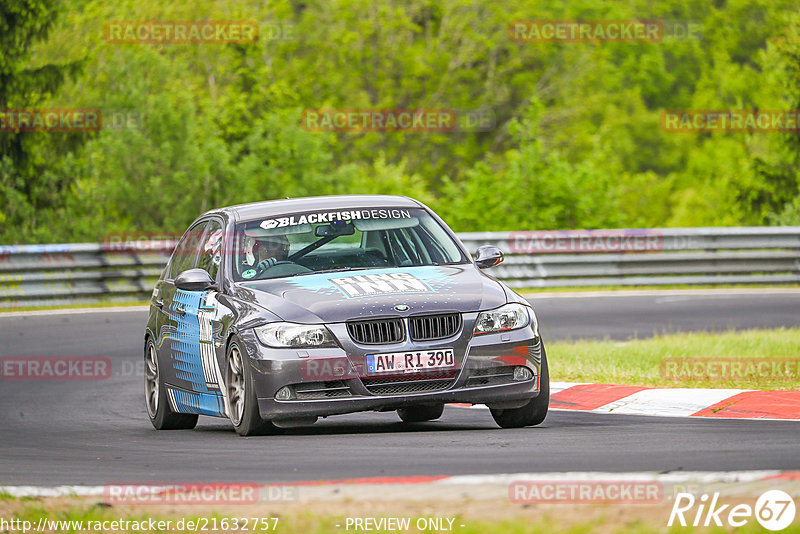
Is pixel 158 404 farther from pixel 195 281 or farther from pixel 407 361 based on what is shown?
pixel 407 361

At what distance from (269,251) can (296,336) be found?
49.7 inches

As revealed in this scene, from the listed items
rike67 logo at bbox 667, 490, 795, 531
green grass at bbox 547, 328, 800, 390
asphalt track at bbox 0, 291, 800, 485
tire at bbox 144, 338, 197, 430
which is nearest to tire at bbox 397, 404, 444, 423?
asphalt track at bbox 0, 291, 800, 485

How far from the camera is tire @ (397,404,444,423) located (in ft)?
33.2

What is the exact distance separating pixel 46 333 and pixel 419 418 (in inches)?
359

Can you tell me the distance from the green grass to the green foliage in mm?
15401

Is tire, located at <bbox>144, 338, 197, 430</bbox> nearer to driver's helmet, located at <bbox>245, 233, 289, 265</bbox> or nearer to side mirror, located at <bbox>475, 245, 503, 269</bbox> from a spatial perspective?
driver's helmet, located at <bbox>245, 233, 289, 265</bbox>

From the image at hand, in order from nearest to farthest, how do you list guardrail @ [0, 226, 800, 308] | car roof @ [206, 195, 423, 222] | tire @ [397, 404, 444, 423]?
car roof @ [206, 195, 423, 222] < tire @ [397, 404, 444, 423] < guardrail @ [0, 226, 800, 308]

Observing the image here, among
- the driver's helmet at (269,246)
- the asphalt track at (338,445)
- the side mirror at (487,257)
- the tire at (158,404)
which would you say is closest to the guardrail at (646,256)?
the asphalt track at (338,445)

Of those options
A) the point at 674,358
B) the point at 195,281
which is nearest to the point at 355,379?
the point at 195,281

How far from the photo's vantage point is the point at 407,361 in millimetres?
8453

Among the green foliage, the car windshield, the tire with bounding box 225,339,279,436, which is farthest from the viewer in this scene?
the green foliage

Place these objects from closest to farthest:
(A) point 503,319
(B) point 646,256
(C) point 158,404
Answer: (A) point 503,319, (C) point 158,404, (B) point 646,256

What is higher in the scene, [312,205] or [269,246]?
[312,205]

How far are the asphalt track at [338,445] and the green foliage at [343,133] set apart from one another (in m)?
17.0
